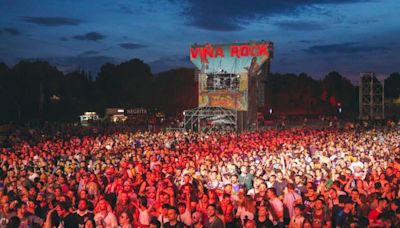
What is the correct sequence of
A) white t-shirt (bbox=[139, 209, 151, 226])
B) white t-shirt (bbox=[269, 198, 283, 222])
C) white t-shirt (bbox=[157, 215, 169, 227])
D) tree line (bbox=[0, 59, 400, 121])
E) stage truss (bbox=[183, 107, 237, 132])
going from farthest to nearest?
1. tree line (bbox=[0, 59, 400, 121])
2. stage truss (bbox=[183, 107, 237, 132])
3. white t-shirt (bbox=[269, 198, 283, 222])
4. white t-shirt (bbox=[139, 209, 151, 226])
5. white t-shirt (bbox=[157, 215, 169, 227])

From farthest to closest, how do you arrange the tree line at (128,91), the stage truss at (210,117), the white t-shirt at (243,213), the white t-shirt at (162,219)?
the tree line at (128,91) → the stage truss at (210,117) → the white t-shirt at (243,213) → the white t-shirt at (162,219)

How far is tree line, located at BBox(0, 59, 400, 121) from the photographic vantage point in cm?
4853

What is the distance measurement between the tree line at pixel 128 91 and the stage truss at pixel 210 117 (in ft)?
46.0

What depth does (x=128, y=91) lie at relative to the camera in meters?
76.1

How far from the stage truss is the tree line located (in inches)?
552

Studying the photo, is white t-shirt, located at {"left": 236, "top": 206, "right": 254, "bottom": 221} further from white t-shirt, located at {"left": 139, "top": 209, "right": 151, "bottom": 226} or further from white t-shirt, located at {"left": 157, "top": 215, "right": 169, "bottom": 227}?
white t-shirt, located at {"left": 139, "top": 209, "right": 151, "bottom": 226}

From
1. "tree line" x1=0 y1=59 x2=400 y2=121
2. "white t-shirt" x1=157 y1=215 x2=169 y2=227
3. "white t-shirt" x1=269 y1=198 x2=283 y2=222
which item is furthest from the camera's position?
"tree line" x1=0 y1=59 x2=400 y2=121

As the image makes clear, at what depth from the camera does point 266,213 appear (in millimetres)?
7270

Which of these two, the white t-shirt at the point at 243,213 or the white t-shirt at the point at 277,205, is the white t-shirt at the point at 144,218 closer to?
the white t-shirt at the point at 243,213

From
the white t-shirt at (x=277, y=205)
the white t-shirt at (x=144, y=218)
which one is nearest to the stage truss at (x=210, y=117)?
the white t-shirt at (x=277, y=205)

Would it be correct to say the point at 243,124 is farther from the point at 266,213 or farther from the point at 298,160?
the point at 266,213

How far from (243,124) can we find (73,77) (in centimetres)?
4398

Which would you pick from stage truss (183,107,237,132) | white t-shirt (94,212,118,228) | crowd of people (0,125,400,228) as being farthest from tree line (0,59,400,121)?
white t-shirt (94,212,118,228)

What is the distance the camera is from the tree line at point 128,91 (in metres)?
48.5
